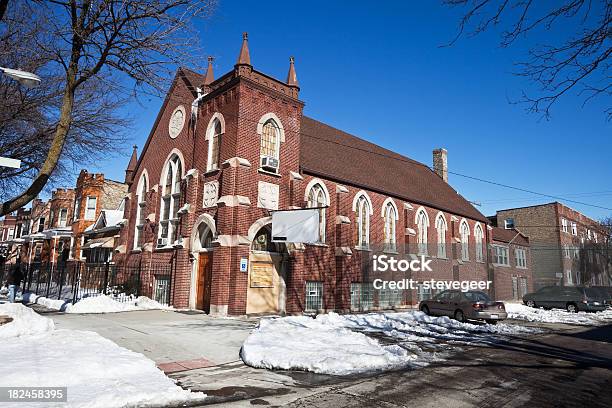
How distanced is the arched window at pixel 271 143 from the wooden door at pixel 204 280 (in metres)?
4.87

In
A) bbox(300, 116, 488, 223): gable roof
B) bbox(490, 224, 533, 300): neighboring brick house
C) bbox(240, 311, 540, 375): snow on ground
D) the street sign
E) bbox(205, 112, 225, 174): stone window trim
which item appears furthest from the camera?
bbox(490, 224, 533, 300): neighboring brick house

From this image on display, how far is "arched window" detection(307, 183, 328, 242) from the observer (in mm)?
19647

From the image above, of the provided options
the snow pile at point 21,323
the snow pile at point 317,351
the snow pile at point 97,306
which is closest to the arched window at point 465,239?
the snow pile at point 317,351

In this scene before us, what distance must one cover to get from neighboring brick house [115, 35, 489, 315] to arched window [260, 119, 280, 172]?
0.05 m

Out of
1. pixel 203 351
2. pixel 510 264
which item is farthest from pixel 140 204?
pixel 510 264

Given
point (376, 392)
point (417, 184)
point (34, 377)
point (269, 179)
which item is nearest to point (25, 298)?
point (269, 179)

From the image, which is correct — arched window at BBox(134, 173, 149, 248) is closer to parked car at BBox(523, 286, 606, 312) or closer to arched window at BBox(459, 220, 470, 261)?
arched window at BBox(459, 220, 470, 261)

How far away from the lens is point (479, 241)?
112 ft

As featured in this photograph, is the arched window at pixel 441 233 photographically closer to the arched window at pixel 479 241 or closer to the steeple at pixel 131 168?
the arched window at pixel 479 241

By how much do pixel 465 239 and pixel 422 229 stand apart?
7033 millimetres

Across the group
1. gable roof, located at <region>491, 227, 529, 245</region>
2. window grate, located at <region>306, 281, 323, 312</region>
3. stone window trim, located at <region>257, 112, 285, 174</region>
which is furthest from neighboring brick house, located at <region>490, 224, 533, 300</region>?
stone window trim, located at <region>257, 112, 285, 174</region>

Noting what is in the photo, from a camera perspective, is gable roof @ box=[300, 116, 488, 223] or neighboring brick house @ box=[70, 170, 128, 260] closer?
gable roof @ box=[300, 116, 488, 223]

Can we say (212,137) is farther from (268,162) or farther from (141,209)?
(141,209)

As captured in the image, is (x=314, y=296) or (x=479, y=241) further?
(x=479, y=241)
